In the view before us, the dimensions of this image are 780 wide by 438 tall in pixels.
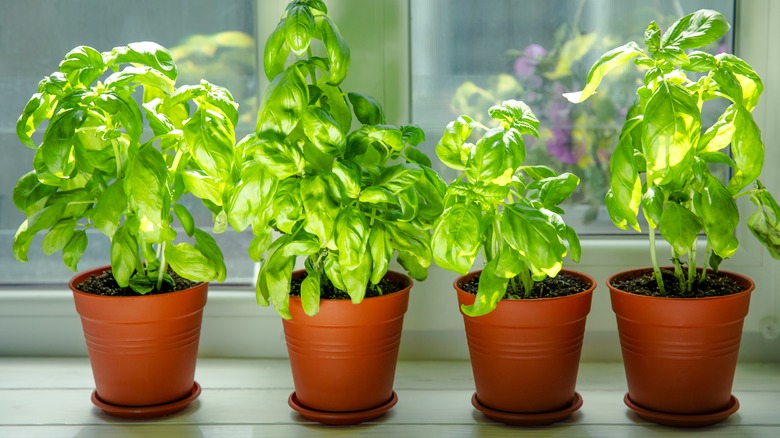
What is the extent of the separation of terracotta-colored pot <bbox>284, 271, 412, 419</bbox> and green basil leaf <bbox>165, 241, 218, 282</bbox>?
0.45 feet

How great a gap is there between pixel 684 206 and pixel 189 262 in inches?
28.5

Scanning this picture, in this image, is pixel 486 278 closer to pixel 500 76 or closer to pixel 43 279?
pixel 500 76

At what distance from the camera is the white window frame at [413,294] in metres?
1.46

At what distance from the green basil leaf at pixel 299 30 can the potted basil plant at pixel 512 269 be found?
0.24 metres

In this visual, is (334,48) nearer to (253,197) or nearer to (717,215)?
(253,197)

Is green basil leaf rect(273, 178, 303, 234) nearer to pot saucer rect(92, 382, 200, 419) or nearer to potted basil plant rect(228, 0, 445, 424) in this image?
potted basil plant rect(228, 0, 445, 424)

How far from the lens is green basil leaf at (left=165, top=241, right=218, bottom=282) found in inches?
50.2

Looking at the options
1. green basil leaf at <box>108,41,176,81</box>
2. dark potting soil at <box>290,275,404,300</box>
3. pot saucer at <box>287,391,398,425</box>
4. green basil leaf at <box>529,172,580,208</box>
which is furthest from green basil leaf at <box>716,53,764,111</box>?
green basil leaf at <box>108,41,176,81</box>

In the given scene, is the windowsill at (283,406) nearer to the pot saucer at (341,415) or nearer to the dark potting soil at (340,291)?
the pot saucer at (341,415)

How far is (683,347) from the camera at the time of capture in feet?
4.05

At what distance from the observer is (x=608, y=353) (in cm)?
155

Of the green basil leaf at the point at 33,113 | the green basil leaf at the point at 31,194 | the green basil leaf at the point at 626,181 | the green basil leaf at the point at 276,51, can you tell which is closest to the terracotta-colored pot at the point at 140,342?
the green basil leaf at the point at 31,194

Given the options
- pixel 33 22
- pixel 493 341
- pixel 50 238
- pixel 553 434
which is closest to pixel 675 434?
pixel 553 434

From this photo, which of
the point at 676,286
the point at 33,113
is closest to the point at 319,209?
the point at 33,113
